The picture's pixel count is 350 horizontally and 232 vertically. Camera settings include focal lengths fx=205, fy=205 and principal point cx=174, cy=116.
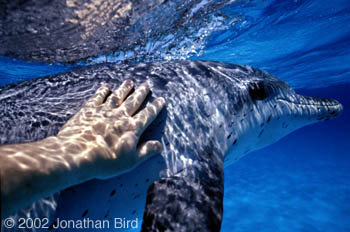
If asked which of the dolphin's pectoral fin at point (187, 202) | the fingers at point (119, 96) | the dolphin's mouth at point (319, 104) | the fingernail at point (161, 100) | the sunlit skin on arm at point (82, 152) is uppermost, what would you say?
the fingers at point (119, 96)

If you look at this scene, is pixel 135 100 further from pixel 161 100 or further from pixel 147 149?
pixel 147 149

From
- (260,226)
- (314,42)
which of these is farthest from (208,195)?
(314,42)

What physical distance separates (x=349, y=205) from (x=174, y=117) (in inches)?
607

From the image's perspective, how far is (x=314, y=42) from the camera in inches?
558

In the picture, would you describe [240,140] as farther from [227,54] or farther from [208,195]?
[227,54]

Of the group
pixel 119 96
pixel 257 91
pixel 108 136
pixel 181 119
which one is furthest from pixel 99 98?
pixel 257 91

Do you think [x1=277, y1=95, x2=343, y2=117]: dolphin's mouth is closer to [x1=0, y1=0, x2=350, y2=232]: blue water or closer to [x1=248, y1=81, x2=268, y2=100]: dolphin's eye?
[x1=248, y1=81, x2=268, y2=100]: dolphin's eye

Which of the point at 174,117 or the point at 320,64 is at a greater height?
the point at 320,64

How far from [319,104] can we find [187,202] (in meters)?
4.31

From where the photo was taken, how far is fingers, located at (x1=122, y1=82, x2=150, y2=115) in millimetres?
2539

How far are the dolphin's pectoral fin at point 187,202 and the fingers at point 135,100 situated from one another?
938 mm

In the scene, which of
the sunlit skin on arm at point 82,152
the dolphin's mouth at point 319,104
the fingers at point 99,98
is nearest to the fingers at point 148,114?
the sunlit skin on arm at point 82,152

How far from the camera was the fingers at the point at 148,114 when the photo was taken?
91.9 inches

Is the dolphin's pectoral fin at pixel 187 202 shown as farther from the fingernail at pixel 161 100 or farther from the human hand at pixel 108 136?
the fingernail at pixel 161 100
